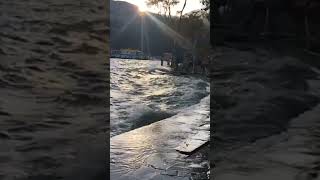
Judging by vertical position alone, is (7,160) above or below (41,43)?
below

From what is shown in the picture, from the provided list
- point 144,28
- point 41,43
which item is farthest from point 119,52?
point 41,43

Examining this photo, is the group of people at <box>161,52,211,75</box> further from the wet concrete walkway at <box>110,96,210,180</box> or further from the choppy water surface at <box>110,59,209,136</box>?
the wet concrete walkway at <box>110,96,210,180</box>

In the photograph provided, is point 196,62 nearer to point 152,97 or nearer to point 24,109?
point 152,97

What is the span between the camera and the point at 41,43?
3656mm

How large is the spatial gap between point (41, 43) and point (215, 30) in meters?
1.47

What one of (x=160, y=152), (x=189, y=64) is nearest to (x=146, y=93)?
(x=189, y=64)

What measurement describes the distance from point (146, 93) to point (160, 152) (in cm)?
755

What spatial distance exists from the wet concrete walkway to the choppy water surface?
710 mm

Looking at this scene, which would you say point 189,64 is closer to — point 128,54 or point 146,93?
point 128,54

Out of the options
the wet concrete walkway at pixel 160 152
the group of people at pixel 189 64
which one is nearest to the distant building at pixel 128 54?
the group of people at pixel 189 64

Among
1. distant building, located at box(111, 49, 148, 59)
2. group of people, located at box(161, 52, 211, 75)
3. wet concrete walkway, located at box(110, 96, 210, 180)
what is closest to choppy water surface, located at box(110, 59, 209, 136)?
group of people, located at box(161, 52, 211, 75)

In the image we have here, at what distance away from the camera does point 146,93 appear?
44.9 feet

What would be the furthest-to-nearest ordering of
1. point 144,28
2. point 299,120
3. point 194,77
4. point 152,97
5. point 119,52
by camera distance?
1. point 119,52
2. point 144,28
3. point 194,77
4. point 152,97
5. point 299,120

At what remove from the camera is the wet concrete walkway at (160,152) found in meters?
5.14
